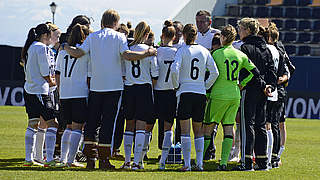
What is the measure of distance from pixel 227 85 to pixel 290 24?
44834 mm

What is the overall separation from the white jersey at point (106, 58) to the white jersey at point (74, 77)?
Result: 202 mm

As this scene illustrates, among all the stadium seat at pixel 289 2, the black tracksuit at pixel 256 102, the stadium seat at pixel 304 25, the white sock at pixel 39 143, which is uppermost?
the stadium seat at pixel 289 2

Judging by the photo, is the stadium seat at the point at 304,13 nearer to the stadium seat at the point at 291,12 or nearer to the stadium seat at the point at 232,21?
the stadium seat at the point at 291,12

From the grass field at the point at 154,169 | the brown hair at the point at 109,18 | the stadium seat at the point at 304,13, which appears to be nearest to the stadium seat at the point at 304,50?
the stadium seat at the point at 304,13

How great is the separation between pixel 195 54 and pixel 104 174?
2221 millimetres

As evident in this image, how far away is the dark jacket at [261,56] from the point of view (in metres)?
10.3

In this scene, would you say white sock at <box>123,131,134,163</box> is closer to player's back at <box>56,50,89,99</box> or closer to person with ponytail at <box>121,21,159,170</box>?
person with ponytail at <box>121,21,159,170</box>

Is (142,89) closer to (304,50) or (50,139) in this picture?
(50,139)

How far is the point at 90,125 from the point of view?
31.8 ft

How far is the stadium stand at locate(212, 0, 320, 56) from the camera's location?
175 ft

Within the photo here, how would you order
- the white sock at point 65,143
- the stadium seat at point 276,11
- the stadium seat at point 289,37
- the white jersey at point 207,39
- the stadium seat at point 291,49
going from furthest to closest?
the stadium seat at point 276,11 → the stadium seat at point 291,49 → the stadium seat at point 289,37 → the white jersey at point 207,39 → the white sock at point 65,143

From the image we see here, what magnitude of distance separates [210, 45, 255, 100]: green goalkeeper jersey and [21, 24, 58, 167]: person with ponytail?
2.46 meters

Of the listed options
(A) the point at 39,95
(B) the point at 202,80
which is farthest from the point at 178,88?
(A) the point at 39,95

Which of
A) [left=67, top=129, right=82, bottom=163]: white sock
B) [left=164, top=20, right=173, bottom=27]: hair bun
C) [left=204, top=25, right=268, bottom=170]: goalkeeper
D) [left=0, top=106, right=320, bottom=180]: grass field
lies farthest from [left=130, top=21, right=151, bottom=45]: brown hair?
[left=0, top=106, right=320, bottom=180]: grass field
